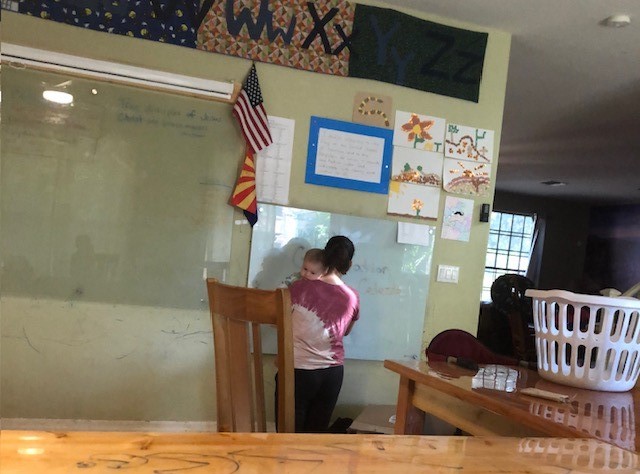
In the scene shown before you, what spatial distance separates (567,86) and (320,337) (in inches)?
111

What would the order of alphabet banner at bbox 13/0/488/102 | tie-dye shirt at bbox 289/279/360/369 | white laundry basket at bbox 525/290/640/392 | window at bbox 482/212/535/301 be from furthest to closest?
window at bbox 482/212/535/301, alphabet banner at bbox 13/0/488/102, tie-dye shirt at bbox 289/279/360/369, white laundry basket at bbox 525/290/640/392

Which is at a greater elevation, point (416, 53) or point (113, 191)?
point (416, 53)

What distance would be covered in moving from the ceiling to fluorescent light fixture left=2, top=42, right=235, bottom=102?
1066 mm

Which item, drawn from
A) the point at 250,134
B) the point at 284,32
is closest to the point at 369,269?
the point at 250,134

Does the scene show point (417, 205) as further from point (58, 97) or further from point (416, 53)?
point (58, 97)

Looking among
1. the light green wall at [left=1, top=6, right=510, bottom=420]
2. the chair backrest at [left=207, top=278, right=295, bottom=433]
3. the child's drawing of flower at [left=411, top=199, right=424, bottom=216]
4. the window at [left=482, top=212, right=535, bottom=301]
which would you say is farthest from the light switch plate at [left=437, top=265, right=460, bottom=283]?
the window at [left=482, top=212, right=535, bottom=301]

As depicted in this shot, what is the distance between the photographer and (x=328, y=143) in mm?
3131

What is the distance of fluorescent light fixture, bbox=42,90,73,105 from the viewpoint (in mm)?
2754

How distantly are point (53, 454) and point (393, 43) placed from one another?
293cm

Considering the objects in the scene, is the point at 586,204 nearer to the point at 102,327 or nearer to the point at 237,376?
the point at 102,327

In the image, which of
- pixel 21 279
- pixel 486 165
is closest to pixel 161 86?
pixel 21 279

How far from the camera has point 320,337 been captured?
2574mm

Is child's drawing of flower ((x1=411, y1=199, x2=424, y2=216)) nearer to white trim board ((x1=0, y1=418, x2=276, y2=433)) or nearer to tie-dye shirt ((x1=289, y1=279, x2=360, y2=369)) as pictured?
tie-dye shirt ((x1=289, y1=279, x2=360, y2=369))

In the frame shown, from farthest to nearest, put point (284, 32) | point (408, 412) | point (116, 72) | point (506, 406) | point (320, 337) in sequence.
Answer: point (284, 32), point (116, 72), point (320, 337), point (408, 412), point (506, 406)
